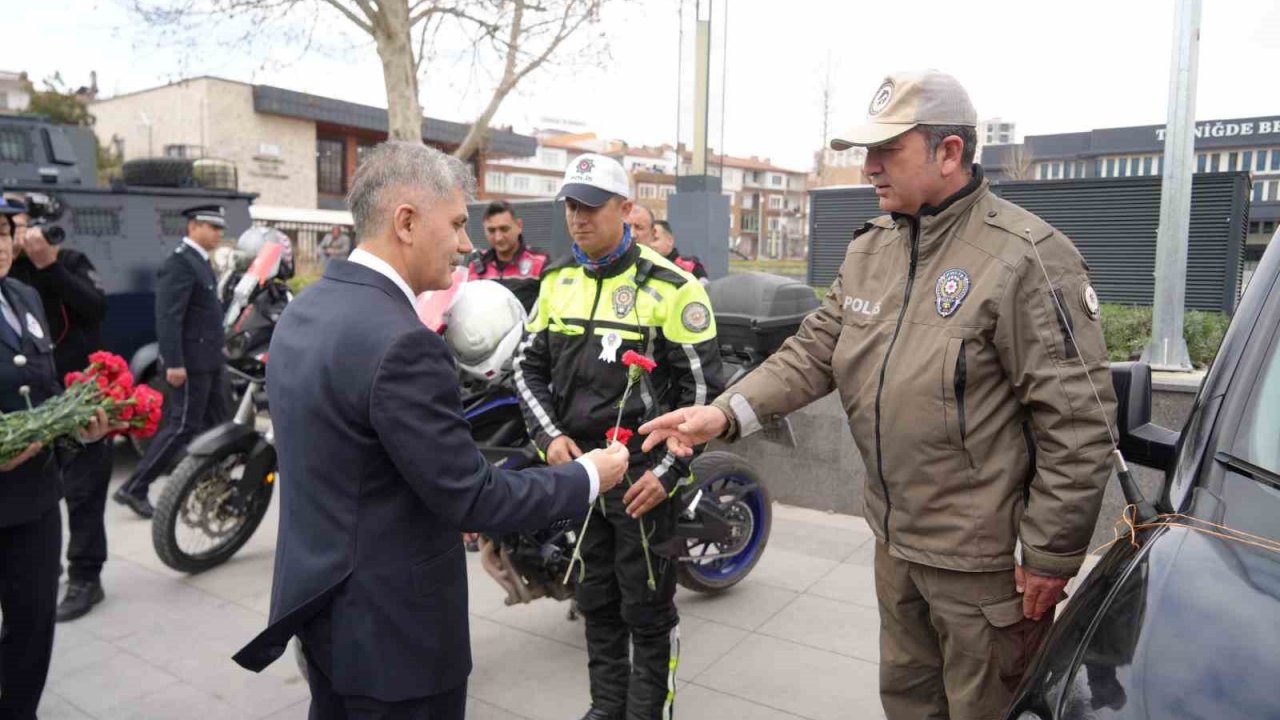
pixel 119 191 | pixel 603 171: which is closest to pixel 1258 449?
pixel 603 171

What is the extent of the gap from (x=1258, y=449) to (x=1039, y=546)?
0.47 metres

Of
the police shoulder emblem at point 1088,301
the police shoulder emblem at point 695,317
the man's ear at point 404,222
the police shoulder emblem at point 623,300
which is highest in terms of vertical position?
the man's ear at point 404,222

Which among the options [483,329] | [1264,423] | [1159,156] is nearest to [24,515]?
[483,329]

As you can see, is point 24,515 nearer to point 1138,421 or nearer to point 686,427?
point 686,427

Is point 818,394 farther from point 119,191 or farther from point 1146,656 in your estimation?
point 119,191

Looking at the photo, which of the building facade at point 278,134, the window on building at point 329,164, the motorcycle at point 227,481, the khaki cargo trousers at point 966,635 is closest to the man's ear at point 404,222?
the khaki cargo trousers at point 966,635

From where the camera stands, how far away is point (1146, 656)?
135 cm

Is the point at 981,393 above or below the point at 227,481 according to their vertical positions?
above

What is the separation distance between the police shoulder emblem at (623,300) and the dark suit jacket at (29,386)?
1.96 metres

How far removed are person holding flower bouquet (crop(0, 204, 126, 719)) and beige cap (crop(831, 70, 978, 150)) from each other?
105 inches

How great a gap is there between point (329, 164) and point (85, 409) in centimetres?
3626

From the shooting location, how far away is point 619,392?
310 centimetres

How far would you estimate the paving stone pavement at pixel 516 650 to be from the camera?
3525 mm

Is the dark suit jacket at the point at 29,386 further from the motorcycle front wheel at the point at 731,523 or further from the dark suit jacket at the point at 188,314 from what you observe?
the dark suit jacket at the point at 188,314
